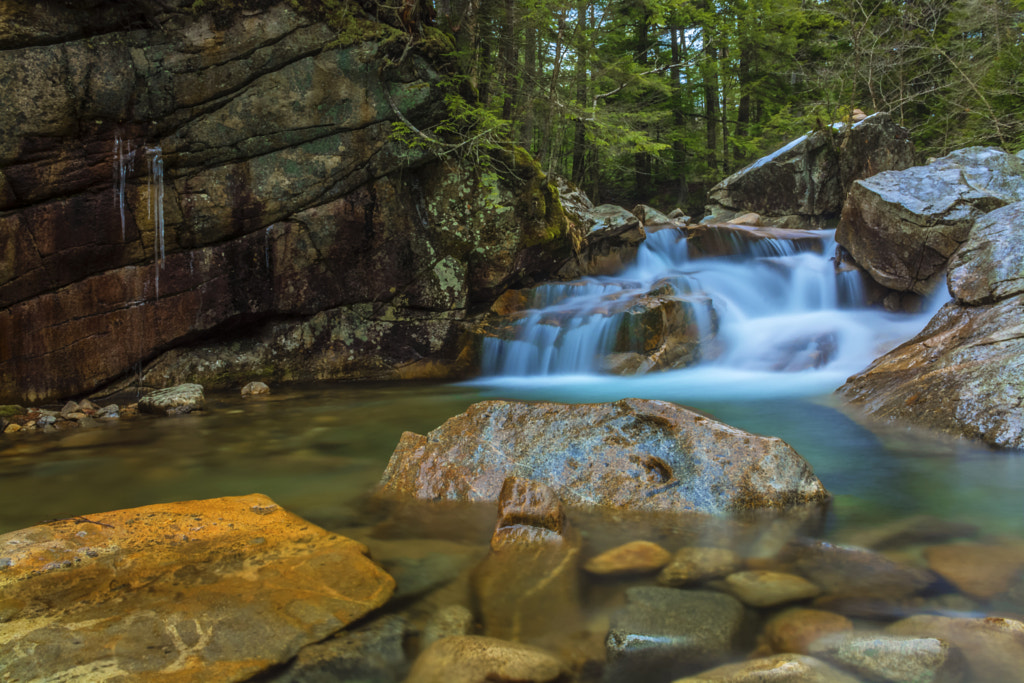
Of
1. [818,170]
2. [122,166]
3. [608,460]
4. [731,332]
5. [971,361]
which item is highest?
[818,170]

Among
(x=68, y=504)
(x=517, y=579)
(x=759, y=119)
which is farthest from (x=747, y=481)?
(x=759, y=119)

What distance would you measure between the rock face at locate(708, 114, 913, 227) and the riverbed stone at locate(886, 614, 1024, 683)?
15151 mm

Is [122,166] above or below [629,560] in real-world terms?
above

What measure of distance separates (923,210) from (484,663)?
940cm

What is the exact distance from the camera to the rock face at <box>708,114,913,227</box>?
15.1m

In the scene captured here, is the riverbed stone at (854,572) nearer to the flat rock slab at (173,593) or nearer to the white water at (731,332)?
the flat rock slab at (173,593)

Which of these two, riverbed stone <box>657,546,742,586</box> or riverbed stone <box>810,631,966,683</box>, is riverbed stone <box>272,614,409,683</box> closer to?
riverbed stone <box>657,546,742,586</box>

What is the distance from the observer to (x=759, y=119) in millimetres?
22359

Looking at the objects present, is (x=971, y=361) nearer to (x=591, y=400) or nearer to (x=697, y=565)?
(x=591, y=400)

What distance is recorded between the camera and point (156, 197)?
26.1 feet

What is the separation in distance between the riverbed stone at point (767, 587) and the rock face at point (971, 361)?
116 inches

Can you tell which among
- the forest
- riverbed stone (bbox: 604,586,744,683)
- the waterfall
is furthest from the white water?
the waterfall

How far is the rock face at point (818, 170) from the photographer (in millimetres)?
15070

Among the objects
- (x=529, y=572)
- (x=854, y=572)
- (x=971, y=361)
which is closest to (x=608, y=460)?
(x=529, y=572)
